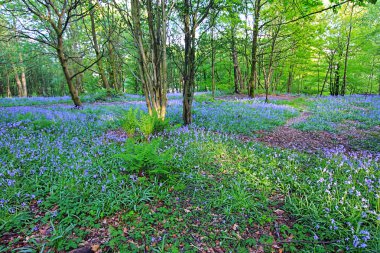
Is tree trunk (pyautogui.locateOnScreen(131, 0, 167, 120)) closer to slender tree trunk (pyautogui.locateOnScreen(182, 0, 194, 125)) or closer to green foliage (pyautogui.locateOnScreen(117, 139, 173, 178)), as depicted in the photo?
slender tree trunk (pyautogui.locateOnScreen(182, 0, 194, 125))

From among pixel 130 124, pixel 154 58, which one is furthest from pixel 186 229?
pixel 154 58

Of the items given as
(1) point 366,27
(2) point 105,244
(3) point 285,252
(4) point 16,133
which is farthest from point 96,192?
(1) point 366,27

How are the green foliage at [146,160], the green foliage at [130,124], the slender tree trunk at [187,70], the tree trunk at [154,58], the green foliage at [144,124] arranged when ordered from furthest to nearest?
the slender tree trunk at [187,70] < the tree trunk at [154,58] < the green foliage at [130,124] < the green foliage at [144,124] < the green foliage at [146,160]

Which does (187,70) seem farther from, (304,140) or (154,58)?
(304,140)

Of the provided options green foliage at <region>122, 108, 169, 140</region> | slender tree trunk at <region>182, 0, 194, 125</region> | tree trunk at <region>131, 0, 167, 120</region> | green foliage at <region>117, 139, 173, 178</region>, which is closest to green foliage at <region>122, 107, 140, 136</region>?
green foliage at <region>122, 108, 169, 140</region>

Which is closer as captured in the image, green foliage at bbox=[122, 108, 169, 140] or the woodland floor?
the woodland floor

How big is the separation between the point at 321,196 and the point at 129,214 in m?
3.23

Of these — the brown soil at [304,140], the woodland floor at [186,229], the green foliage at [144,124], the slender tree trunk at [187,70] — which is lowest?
the woodland floor at [186,229]

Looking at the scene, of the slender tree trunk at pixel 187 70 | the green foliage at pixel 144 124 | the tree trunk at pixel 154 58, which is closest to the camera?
the green foliage at pixel 144 124

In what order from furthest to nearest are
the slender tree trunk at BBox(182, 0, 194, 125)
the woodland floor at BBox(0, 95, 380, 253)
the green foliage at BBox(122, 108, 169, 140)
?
the slender tree trunk at BBox(182, 0, 194, 125) → the green foliage at BBox(122, 108, 169, 140) → the woodland floor at BBox(0, 95, 380, 253)

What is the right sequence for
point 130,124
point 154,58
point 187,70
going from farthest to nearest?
point 187,70
point 154,58
point 130,124

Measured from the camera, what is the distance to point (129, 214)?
3.00 metres

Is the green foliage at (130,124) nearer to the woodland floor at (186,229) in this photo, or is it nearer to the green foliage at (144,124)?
the green foliage at (144,124)

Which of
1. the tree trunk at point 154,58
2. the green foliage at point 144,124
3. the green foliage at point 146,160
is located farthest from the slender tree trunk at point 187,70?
the green foliage at point 146,160
